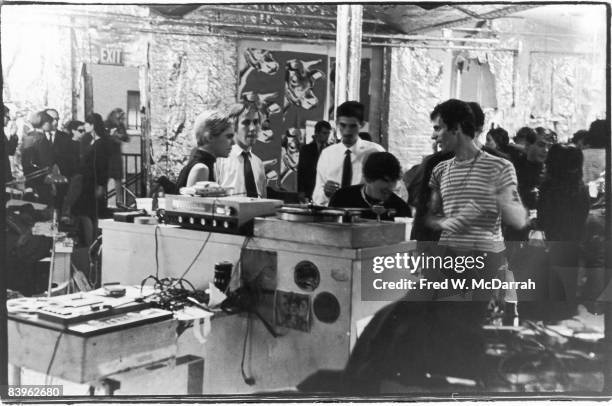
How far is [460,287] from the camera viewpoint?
10.3 feet

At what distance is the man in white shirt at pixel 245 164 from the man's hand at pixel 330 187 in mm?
284

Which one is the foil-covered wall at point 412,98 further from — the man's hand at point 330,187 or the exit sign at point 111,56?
the exit sign at point 111,56

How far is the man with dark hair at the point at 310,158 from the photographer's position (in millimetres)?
3145

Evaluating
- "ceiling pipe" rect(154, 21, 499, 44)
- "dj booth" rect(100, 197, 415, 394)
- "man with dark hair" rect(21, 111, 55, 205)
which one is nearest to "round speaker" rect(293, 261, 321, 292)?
"dj booth" rect(100, 197, 415, 394)

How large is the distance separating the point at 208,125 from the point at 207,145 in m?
0.09

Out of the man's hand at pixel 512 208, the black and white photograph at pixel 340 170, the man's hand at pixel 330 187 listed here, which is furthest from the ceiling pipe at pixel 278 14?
the man's hand at pixel 512 208

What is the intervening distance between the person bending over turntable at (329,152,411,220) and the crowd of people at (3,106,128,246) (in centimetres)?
104

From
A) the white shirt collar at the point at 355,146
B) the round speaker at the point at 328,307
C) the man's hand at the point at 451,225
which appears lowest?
the round speaker at the point at 328,307

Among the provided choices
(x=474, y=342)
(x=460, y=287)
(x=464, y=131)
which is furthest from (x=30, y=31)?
(x=474, y=342)

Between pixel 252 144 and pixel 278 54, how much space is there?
0.44 metres

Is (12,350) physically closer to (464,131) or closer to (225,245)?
(225,245)

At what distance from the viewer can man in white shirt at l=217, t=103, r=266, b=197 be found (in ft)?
10.4

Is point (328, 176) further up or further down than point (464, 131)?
further down

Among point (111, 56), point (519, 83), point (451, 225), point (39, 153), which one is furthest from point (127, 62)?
point (519, 83)
